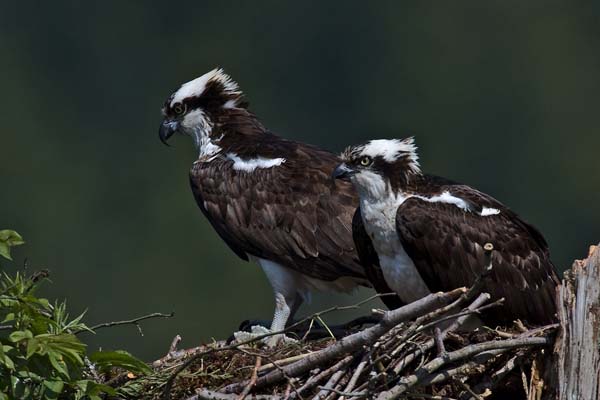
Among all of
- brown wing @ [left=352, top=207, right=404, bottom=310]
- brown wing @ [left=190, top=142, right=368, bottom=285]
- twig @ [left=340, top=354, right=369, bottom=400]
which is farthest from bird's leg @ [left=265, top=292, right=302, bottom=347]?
twig @ [left=340, top=354, right=369, bottom=400]

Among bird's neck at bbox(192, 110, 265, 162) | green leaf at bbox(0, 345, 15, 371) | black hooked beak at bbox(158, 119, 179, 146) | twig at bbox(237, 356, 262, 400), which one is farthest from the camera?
black hooked beak at bbox(158, 119, 179, 146)

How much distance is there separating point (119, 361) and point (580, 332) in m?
2.25

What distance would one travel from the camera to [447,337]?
351 inches

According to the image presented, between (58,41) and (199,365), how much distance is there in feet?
138

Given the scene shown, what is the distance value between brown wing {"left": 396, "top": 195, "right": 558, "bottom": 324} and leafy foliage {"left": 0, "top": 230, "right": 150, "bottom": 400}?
2022mm

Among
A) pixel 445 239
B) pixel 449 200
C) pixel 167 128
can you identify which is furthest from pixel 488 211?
pixel 167 128

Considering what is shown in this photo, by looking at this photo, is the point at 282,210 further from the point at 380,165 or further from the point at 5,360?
the point at 5,360

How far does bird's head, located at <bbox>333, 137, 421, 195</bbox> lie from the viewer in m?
9.99

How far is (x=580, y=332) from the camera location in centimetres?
859

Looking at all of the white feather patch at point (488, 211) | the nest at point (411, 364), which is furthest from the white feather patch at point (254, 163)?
the nest at point (411, 364)

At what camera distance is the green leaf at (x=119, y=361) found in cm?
898

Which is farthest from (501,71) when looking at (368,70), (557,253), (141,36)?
(557,253)

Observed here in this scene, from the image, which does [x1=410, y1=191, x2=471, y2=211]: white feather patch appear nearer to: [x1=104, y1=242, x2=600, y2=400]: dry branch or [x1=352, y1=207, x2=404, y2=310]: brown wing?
[x1=352, y1=207, x2=404, y2=310]: brown wing

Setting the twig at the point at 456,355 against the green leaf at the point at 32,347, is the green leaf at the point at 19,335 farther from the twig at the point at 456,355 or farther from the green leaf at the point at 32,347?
the twig at the point at 456,355
